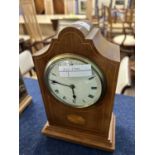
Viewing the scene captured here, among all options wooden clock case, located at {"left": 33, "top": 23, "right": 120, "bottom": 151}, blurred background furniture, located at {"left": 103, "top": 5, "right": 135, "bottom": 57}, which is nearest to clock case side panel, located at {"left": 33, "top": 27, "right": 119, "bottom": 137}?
wooden clock case, located at {"left": 33, "top": 23, "right": 120, "bottom": 151}

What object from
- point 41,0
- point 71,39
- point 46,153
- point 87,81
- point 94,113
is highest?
point 41,0

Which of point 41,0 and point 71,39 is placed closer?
point 71,39

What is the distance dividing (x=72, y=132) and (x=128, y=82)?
40 centimetres

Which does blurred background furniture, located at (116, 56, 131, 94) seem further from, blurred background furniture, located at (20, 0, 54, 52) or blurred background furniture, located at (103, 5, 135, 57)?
blurred background furniture, located at (20, 0, 54, 52)

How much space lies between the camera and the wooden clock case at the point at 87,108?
423 mm

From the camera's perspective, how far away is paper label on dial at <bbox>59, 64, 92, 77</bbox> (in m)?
0.44

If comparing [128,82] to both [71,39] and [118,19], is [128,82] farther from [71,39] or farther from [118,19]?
[118,19]

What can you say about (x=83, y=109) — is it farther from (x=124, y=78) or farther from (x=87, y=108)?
(x=124, y=78)

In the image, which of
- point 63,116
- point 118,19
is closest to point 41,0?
point 118,19

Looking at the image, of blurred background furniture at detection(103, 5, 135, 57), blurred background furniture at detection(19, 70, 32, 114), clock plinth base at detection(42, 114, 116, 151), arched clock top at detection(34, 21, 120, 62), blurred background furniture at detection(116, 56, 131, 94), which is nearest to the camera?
arched clock top at detection(34, 21, 120, 62)

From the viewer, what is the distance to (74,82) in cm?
47

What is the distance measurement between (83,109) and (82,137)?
98 mm
